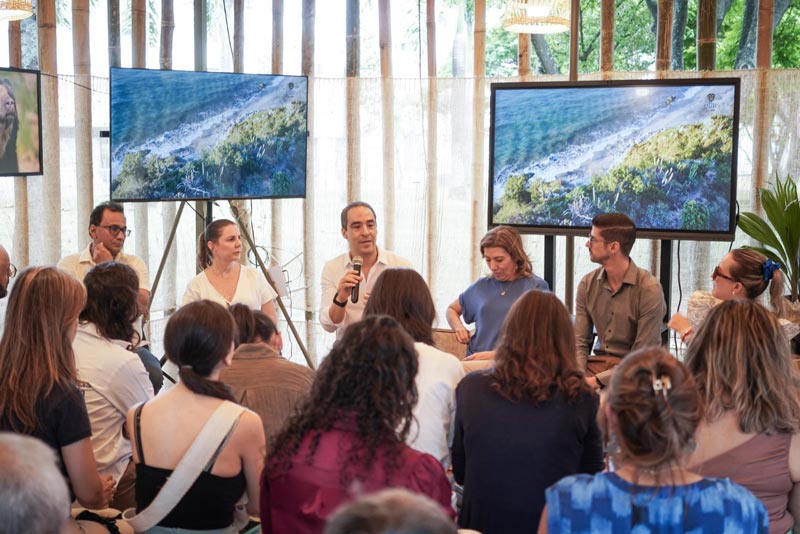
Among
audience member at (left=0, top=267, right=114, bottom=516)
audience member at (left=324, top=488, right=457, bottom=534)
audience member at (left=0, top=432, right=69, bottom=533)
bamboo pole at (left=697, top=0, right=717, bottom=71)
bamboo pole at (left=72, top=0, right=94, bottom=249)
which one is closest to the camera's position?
audience member at (left=324, top=488, right=457, bottom=534)

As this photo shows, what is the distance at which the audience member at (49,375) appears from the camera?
276cm

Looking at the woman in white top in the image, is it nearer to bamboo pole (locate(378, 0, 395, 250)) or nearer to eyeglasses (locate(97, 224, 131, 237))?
eyeglasses (locate(97, 224, 131, 237))

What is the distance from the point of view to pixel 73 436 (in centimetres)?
279

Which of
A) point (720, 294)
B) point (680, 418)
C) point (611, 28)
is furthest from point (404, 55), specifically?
point (680, 418)

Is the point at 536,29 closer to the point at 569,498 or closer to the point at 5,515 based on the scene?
the point at 569,498

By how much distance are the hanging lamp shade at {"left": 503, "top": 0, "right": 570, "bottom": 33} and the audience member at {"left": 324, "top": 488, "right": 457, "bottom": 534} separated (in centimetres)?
438

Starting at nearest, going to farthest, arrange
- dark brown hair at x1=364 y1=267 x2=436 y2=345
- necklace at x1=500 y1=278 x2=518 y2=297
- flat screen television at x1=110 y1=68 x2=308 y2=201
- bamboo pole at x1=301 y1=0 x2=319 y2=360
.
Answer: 1. dark brown hair at x1=364 y1=267 x2=436 y2=345
2. necklace at x1=500 y1=278 x2=518 y2=297
3. flat screen television at x1=110 y1=68 x2=308 y2=201
4. bamboo pole at x1=301 y1=0 x2=319 y2=360

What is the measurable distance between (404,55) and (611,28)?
17.1 ft

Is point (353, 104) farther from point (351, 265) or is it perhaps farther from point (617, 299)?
point (617, 299)

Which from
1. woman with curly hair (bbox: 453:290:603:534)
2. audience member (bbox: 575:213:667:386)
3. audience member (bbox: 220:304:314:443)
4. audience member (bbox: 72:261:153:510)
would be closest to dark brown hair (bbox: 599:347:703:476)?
woman with curly hair (bbox: 453:290:603:534)

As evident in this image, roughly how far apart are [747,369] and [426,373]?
0.99m

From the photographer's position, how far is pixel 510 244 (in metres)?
4.86

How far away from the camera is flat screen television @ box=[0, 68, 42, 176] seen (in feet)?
18.9

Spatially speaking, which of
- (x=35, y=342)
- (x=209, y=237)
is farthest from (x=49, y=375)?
(x=209, y=237)
